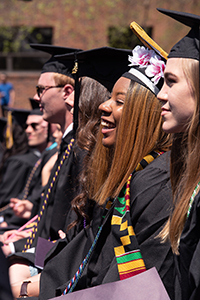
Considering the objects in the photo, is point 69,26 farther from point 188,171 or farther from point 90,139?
point 188,171

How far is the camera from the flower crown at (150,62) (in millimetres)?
2215

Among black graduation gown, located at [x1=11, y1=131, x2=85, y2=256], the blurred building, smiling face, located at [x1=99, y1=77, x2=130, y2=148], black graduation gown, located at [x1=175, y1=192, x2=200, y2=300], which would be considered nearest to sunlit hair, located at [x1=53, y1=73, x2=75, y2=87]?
black graduation gown, located at [x1=11, y1=131, x2=85, y2=256]

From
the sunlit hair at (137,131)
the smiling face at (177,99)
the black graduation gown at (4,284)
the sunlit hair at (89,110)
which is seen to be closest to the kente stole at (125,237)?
the sunlit hair at (137,131)

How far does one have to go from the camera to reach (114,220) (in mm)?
2021

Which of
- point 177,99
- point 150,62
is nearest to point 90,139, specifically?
point 150,62

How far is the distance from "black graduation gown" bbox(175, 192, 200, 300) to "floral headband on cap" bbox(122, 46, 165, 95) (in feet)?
2.84

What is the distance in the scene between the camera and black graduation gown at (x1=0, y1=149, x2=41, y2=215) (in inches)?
232

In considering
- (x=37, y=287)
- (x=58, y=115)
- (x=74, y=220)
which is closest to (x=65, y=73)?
(x=58, y=115)

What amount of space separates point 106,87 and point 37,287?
1.51 meters

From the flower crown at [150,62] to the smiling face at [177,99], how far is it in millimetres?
503

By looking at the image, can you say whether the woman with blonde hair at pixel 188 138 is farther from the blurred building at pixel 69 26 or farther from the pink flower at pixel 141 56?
the blurred building at pixel 69 26

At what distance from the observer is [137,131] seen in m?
2.23

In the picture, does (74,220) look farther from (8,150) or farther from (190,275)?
(8,150)

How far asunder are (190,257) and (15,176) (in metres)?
4.71
